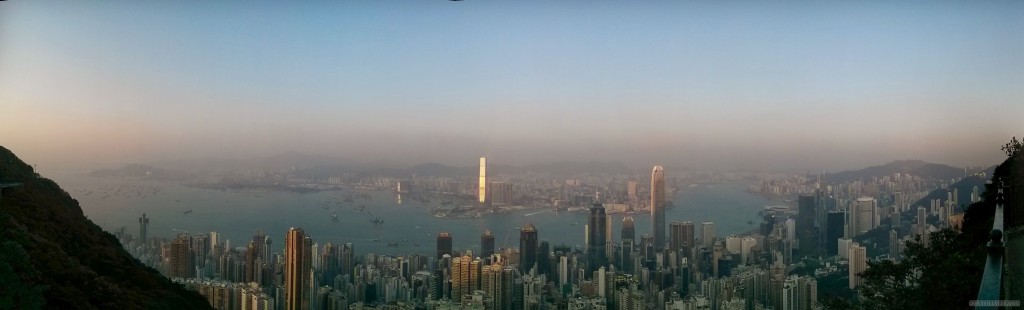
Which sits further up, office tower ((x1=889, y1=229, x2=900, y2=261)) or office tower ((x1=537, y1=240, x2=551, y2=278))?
office tower ((x1=889, y1=229, x2=900, y2=261))

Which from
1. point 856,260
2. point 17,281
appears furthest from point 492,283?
point 17,281

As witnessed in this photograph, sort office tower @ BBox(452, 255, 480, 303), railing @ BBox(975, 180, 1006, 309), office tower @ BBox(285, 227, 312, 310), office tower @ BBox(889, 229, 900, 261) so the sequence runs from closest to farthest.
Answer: railing @ BBox(975, 180, 1006, 309) < office tower @ BBox(889, 229, 900, 261) < office tower @ BBox(285, 227, 312, 310) < office tower @ BBox(452, 255, 480, 303)

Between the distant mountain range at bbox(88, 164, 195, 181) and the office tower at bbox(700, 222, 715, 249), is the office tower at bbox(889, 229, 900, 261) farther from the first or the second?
the distant mountain range at bbox(88, 164, 195, 181)

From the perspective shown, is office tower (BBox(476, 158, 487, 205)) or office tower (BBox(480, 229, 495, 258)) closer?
office tower (BBox(480, 229, 495, 258))

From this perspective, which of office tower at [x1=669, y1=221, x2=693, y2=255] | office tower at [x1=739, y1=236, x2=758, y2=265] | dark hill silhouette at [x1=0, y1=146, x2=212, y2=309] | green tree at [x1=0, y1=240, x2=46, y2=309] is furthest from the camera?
office tower at [x1=669, y1=221, x2=693, y2=255]

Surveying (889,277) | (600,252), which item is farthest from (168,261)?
(889,277)

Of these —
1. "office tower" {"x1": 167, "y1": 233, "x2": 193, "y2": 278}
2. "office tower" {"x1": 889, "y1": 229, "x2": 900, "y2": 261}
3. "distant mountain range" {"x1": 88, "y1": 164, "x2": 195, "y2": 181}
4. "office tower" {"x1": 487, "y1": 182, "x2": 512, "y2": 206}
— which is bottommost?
"office tower" {"x1": 167, "y1": 233, "x2": 193, "y2": 278}

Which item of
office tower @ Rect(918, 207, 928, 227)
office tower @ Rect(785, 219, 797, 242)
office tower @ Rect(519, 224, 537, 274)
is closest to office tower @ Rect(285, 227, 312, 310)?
office tower @ Rect(519, 224, 537, 274)
